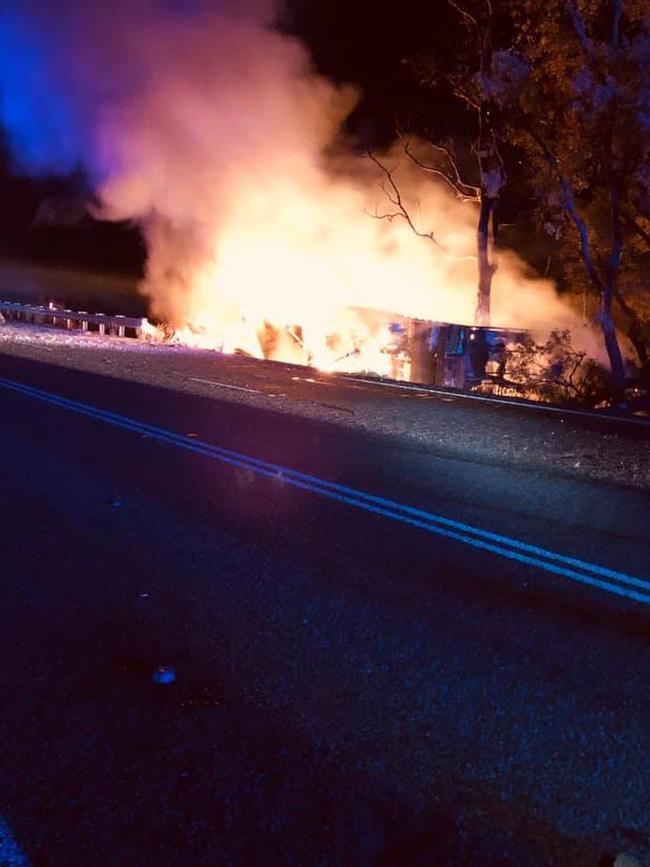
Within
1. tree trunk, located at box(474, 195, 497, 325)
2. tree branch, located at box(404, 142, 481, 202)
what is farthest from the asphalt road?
tree branch, located at box(404, 142, 481, 202)

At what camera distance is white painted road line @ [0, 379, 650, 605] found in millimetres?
4402

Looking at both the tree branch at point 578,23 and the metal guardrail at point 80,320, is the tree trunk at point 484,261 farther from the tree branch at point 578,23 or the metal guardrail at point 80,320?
the metal guardrail at point 80,320

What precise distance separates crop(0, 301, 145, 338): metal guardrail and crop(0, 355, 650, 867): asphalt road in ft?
62.9

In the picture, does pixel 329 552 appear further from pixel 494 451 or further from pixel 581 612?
pixel 494 451

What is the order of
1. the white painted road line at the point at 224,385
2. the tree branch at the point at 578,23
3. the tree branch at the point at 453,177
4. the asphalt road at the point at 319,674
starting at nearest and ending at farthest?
1. the asphalt road at the point at 319,674
2. the white painted road line at the point at 224,385
3. the tree branch at the point at 578,23
4. the tree branch at the point at 453,177

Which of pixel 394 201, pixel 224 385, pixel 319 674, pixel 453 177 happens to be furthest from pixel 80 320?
pixel 319 674

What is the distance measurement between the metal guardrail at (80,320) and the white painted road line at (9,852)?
22947mm

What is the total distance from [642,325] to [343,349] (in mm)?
7399

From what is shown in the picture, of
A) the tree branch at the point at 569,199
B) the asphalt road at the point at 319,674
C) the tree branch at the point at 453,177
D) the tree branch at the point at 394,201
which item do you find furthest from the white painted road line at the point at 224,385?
the tree branch at the point at 453,177

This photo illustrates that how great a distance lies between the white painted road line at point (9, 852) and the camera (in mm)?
2158

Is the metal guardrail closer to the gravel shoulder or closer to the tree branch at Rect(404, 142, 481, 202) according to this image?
the gravel shoulder

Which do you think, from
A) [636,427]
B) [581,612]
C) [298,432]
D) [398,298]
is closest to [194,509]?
[581,612]

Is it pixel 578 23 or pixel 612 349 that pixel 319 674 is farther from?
pixel 578 23

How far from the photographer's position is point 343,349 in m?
20.6
